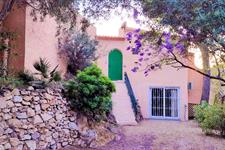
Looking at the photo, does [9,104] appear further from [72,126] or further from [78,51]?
[78,51]

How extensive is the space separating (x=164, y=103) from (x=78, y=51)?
8456 millimetres

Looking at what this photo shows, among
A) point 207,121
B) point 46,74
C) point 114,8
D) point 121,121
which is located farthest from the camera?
point 121,121

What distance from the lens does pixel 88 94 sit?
1112 cm

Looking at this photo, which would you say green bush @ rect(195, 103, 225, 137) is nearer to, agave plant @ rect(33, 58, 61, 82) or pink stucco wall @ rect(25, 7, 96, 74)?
pink stucco wall @ rect(25, 7, 96, 74)

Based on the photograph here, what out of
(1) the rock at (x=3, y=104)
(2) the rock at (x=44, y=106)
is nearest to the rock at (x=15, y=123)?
(1) the rock at (x=3, y=104)

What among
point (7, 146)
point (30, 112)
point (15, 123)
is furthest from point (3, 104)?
A: point (7, 146)

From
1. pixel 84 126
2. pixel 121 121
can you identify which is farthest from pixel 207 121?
pixel 84 126

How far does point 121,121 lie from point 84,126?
17.3 ft

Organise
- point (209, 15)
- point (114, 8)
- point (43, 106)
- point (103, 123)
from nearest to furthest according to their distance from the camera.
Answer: point (209, 15), point (114, 8), point (43, 106), point (103, 123)

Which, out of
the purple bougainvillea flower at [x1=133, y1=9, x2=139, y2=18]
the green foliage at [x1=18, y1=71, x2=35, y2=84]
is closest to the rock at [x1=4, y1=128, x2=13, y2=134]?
the green foliage at [x1=18, y1=71, x2=35, y2=84]

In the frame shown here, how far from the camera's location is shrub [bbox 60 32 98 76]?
569 inches

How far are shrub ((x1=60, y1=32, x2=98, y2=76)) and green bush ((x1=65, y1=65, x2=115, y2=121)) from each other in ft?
9.75

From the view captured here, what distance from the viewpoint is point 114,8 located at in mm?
8914

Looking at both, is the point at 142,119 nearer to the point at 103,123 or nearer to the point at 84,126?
the point at 103,123
